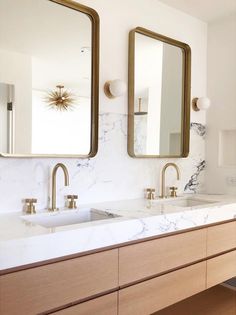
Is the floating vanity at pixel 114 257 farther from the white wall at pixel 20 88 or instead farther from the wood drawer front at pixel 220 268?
the white wall at pixel 20 88

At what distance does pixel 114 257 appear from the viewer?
141 cm

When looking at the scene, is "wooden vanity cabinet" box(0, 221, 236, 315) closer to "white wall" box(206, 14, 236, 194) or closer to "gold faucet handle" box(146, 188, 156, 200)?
"gold faucet handle" box(146, 188, 156, 200)

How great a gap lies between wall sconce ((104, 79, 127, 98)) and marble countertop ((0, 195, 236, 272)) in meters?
0.67

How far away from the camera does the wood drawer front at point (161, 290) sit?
1.48 metres

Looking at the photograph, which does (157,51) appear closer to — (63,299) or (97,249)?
(97,249)

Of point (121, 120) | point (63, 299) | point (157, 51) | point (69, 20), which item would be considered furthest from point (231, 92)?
point (63, 299)

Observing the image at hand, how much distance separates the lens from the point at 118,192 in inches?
82.8

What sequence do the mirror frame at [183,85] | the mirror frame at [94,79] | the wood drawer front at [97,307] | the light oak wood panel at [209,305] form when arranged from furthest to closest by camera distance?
the light oak wood panel at [209,305] → the mirror frame at [183,85] → the mirror frame at [94,79] → the wood drawer front at [97,307]

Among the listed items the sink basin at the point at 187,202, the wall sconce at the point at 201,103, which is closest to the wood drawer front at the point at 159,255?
the sink basin at the point at 187,202

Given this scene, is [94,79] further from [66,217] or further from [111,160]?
[66,217]

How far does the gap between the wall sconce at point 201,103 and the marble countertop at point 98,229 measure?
83cm

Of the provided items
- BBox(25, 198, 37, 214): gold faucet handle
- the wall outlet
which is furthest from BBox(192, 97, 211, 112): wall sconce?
BBox(25, 198, 37, 214): gold faucet handle

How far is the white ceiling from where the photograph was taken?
2312 millimetres

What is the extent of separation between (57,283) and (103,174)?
884 millimetres
